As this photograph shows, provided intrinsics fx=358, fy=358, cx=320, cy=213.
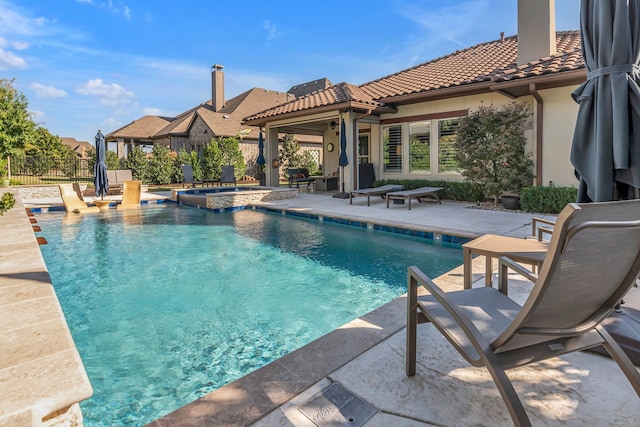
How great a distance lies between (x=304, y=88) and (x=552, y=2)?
1009 inches

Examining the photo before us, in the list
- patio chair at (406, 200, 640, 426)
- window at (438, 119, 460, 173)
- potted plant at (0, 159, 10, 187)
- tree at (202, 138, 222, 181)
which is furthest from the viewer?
tree at (202, 138, 222, 181)

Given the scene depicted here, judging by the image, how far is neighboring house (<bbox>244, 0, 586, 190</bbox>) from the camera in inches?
347

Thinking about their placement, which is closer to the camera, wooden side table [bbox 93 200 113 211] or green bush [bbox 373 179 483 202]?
→ green bush [bbox 373 179 483 202]

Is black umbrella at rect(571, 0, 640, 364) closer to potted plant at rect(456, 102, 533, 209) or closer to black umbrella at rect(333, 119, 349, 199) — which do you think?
potted plant at rect(456, 102, 533, 209)

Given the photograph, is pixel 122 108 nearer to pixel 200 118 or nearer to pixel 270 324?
pixel 200 118

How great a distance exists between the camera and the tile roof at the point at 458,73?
8.90 m

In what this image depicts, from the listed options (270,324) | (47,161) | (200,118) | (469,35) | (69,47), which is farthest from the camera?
(47,161)

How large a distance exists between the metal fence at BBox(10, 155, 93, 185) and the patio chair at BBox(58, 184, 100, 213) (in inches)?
338

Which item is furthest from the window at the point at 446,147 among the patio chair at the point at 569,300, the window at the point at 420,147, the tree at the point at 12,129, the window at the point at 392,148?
the tree at the point at 12,129

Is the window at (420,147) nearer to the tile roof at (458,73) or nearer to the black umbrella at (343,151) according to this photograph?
the tile roof at (458,73)

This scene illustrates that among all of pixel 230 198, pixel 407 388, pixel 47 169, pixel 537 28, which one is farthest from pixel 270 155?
pixel 47 169

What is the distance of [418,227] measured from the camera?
22.3ft

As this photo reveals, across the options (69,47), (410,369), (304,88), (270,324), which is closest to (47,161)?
(69,47)

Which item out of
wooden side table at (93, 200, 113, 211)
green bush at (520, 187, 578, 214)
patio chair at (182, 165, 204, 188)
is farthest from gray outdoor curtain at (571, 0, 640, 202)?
patio chair at (182, 165, 204, 188)
